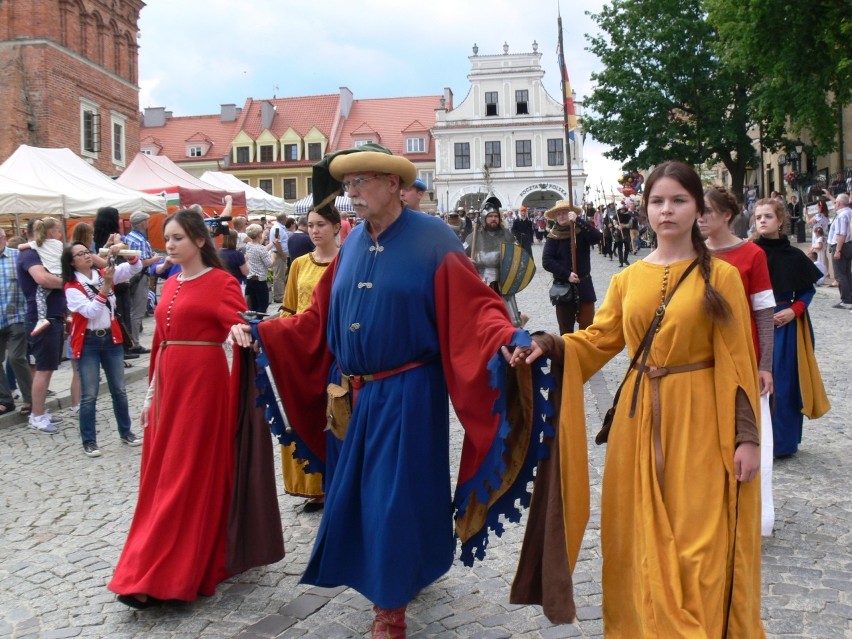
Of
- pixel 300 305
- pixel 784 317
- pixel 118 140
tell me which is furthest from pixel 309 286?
pixel 118 140

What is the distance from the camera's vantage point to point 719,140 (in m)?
36.9

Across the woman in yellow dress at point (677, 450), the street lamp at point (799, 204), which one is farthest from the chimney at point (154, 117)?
the woman in yellow dress at point (677, 450)

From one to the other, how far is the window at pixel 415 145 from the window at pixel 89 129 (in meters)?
31.2

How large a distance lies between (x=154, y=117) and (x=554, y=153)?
31931 mm

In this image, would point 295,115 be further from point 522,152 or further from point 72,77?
point 72,77

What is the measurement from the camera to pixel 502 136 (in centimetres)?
6091

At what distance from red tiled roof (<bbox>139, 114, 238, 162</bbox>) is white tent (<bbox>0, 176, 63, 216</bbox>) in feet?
170

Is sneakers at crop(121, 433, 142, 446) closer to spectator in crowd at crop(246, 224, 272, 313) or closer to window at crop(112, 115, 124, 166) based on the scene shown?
spectator in crowd at crop(246, 224, 272, 313)

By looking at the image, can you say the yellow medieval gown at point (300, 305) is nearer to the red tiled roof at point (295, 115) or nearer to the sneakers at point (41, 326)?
the sneakers at point (41, 326)

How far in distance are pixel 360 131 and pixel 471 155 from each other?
27.2 ft

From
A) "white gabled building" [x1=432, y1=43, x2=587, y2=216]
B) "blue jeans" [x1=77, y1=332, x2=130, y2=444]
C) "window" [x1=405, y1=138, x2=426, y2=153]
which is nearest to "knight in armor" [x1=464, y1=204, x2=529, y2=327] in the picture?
"blue jeans" [x1=77, y1=332, x2=130, y2=444]

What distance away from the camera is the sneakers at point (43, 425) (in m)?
8.30

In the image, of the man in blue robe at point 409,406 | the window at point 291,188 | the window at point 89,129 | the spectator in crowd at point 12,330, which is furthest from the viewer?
the window at point 291,188

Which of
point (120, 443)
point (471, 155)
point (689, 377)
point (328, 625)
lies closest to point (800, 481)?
point (689, 377)
